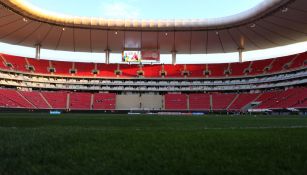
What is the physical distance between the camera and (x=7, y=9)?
33.6 meters

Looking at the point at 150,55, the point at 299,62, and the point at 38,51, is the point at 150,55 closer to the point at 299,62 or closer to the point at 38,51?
the point at 38,51

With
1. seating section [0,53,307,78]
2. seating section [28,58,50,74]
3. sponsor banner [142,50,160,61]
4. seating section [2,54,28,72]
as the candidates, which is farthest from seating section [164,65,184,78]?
Result: seating section [2,54,28,72]

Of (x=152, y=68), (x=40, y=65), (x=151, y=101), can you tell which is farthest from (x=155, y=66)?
(x=40, y=65)

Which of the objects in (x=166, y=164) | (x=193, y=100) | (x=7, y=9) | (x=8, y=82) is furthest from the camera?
(x=193, y=100)

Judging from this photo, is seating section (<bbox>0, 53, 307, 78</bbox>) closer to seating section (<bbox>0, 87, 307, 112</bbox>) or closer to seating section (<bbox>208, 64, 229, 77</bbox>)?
seating section (<bbox>208, 64, 229, 77</bbox>)

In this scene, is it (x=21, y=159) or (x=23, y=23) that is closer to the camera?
(x=21, y=159)

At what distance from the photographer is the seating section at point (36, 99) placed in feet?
135

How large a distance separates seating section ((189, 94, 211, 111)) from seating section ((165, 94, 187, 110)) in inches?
46.8

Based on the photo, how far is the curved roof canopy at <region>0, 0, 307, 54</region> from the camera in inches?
1362

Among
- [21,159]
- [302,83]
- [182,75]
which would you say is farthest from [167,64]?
[21,159]

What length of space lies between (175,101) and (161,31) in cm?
1281

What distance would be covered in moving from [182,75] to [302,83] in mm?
20915

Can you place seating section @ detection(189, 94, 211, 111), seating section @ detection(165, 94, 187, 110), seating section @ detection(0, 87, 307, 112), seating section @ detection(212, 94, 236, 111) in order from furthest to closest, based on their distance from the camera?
seating section @ detection(165, 94, 187, 110)
seating section @ detection(189, 94, 211, 111)
seating section @ detection(212, 94, 236, 111)
seating section @ detection(0, 87, 307, 112)

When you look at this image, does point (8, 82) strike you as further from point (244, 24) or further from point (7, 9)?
point (244, 24)
